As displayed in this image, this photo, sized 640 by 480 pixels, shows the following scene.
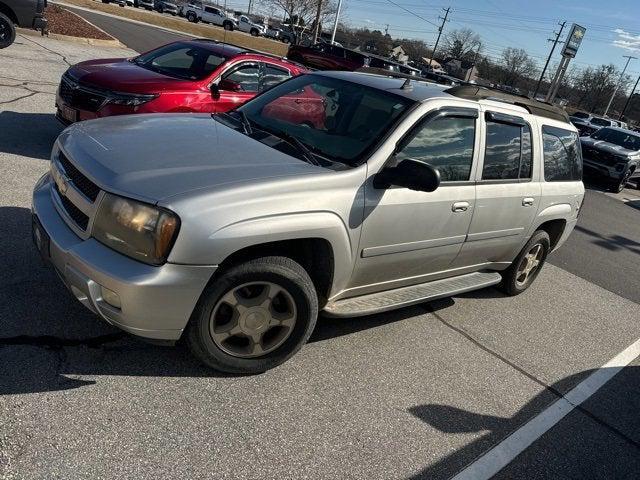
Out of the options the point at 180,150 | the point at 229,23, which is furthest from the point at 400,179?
the point at 229,23

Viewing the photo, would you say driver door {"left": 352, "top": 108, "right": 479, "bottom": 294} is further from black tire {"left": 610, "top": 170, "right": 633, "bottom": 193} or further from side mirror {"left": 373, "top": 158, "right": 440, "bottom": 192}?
black tire {"left": 610, "top": 170, "right": 633, "bottom": 193}

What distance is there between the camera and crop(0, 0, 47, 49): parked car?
1143cm

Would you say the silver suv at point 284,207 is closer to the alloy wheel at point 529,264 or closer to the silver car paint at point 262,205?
the silver car paint at point 262,205

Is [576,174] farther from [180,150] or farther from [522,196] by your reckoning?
[180,150]

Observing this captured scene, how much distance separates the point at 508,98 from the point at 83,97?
184 inches

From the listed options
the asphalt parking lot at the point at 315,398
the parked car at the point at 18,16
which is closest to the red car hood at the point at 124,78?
the asphalt parking lot at the point at 315,398

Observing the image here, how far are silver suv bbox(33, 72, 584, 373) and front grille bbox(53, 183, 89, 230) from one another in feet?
0.05

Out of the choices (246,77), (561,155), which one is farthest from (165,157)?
(246,77)

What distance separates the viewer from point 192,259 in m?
2.65

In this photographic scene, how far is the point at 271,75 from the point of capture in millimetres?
7516

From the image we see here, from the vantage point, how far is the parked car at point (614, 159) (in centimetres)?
1502

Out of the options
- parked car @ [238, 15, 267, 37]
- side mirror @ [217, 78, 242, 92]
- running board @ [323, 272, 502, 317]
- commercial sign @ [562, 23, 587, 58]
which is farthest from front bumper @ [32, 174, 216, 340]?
parked car @ [238, 15, 267, 37]

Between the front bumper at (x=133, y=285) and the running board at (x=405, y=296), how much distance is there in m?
1.04

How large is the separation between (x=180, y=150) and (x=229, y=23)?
185ft
